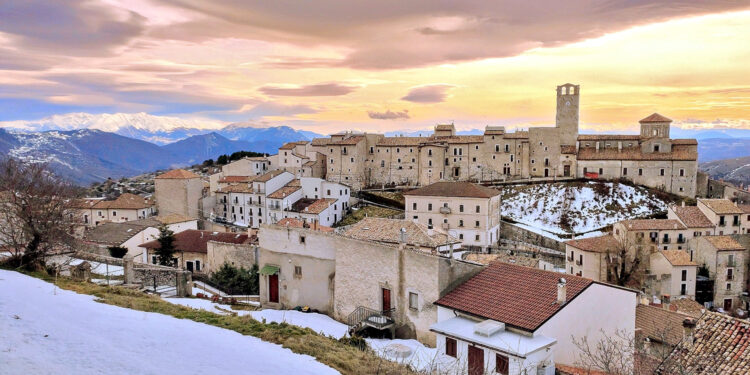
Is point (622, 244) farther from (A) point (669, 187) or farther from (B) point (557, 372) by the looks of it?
(B) point (557, 372)

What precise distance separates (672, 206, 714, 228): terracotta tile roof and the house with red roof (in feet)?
129

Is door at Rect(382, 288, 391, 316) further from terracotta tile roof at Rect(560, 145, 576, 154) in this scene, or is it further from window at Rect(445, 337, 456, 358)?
terracotta tile roof at Rect(560, 145, 576, 154)

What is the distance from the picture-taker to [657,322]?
73.6 ft

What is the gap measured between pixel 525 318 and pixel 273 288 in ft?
43.2

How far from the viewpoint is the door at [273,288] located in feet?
76.2

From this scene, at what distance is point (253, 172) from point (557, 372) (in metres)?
63.4

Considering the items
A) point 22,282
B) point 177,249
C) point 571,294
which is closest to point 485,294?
point 571,294

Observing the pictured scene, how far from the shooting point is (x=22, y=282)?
38.0 feet

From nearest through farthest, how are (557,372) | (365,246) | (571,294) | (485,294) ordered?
1. (557,372)
2. (571,294)
3. (485,294)
4. (365,246)

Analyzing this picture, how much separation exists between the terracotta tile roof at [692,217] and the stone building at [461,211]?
18095mm

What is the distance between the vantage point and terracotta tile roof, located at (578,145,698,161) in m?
61.2

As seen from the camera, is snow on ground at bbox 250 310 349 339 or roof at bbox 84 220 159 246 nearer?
snow on ground at bbox 250 310 349 339

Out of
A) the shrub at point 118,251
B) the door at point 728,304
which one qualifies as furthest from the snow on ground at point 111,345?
the door at point 728,304

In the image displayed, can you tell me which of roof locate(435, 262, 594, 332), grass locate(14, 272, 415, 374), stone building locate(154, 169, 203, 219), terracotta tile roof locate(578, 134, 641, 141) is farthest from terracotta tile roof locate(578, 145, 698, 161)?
grass locate(14, 272, 415, 374)
